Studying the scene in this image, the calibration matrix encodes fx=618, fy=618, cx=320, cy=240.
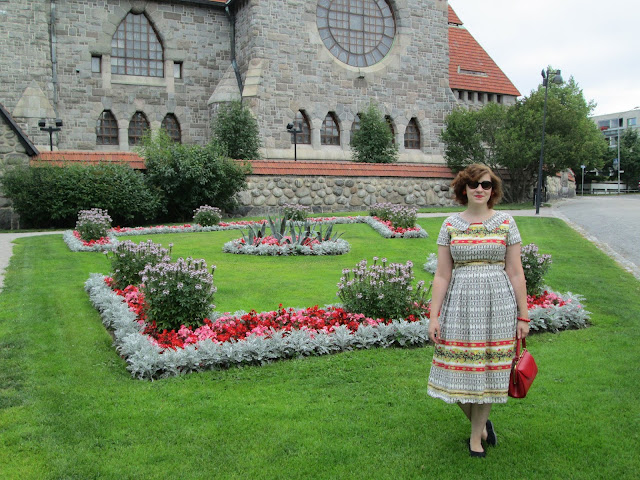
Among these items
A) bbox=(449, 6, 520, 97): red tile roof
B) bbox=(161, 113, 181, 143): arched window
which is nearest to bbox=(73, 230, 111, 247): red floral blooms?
bbox=(161, 113, 181, 143): arched window

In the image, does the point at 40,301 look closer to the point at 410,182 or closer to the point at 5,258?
the point at 5,258

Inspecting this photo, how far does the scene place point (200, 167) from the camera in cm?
2050

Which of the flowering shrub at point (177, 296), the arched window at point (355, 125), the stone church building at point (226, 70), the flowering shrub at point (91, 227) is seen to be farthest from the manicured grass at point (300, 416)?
the arched window at point (355, 125)

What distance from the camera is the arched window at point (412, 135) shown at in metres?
32.8

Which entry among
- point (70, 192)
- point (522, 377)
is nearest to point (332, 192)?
point (70, 192)

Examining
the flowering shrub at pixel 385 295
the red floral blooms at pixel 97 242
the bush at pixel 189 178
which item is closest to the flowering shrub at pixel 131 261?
the flowering shrub at pixel 385 295

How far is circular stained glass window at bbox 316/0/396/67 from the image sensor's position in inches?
1198

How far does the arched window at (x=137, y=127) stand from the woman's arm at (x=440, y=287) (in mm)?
26660

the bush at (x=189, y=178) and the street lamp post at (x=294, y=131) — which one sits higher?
the street lamp post at (x=294, y=131)

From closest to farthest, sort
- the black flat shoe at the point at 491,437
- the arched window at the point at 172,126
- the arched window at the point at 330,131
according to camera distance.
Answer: the black flat shoe at the point at 491,437 < the arched window at the point at 172,126 < the arched window at the point at 330,131

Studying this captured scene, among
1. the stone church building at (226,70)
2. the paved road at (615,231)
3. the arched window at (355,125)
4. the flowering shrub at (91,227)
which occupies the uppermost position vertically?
the stone church building at (226,70)

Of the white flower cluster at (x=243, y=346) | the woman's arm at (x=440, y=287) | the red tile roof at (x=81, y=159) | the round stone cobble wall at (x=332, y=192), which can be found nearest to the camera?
the woman's arm at (x=440, y=287)

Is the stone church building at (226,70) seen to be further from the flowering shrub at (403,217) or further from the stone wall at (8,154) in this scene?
the flowering shrub at (403,217)

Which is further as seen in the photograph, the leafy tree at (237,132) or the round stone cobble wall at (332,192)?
the leafy tree at (237,132)
